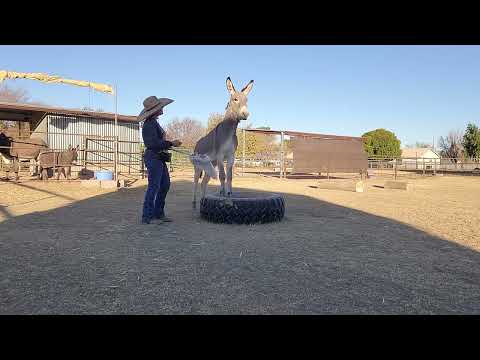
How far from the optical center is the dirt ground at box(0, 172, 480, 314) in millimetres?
2486

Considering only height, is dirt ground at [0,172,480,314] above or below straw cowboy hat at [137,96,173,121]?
below

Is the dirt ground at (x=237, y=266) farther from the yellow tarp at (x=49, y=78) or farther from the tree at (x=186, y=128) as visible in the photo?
the tree at (x=186, y=128)

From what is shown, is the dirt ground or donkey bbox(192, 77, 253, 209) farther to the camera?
donkey bbox(192, 77, 253, 209)

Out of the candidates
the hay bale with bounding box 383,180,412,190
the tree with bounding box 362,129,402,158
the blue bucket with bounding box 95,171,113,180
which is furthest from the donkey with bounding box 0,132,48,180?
the tree with bounding box 362,129,402,158

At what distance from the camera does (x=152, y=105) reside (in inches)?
228

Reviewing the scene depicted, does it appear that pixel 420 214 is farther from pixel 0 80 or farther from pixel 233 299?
pixel 0 80

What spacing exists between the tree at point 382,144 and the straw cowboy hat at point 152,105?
159 feet

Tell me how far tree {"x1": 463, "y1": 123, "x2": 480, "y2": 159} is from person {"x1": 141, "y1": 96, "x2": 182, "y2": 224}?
41048mm

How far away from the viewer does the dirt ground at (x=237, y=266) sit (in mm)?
2486

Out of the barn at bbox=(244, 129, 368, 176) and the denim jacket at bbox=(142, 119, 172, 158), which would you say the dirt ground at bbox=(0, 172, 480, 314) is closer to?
the denim jacket at bbox=(142, 119, 172, 158)

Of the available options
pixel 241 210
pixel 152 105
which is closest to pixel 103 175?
pixel 152 105

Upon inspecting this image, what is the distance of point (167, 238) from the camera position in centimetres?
464

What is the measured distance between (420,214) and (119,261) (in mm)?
6322
